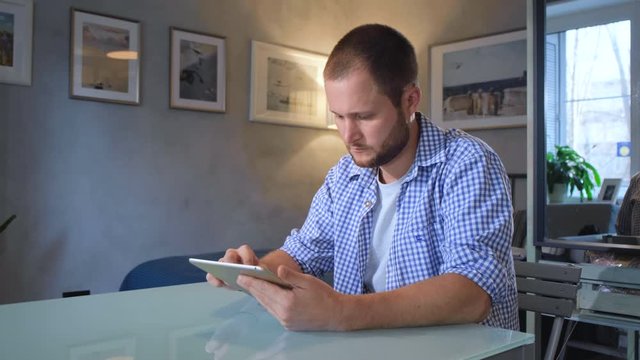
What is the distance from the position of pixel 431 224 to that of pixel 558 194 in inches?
64.5

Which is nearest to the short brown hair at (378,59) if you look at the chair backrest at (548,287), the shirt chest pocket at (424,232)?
the shirt chest pocket at (424,232)

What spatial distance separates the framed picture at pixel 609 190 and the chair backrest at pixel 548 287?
3.44ft

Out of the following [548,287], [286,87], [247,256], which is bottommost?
[548,287]

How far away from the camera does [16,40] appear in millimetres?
3109

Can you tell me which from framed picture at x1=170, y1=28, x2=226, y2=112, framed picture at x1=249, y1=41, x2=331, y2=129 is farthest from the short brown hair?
framed picture at x1=249, y1=41, x2=331, y2=129

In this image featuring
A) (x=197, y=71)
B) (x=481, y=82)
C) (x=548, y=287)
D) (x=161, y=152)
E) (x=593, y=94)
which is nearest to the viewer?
(x=548, y=287)

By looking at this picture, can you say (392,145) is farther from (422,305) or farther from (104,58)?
(104,58)

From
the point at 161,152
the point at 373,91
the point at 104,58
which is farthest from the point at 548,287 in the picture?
the point at 104,58

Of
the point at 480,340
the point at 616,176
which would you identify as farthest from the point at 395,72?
the point at 616,176

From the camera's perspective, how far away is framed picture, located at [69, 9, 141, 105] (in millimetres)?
3293

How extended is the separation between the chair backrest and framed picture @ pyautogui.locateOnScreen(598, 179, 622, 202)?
1049 millimetres

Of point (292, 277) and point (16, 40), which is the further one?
point (16, 40)

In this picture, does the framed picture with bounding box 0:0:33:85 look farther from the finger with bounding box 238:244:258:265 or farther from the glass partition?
the glass partition

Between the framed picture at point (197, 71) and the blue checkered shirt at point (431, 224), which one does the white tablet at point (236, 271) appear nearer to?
the blue checkered shirt at point (431, 224)
